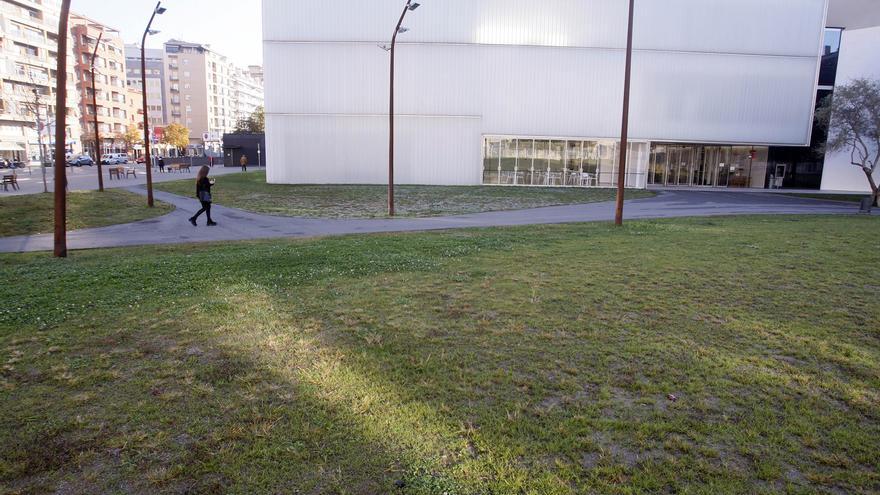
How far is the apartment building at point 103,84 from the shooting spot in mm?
81625

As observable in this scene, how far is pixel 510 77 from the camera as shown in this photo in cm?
3419

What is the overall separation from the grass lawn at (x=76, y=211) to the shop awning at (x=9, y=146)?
2149 inches

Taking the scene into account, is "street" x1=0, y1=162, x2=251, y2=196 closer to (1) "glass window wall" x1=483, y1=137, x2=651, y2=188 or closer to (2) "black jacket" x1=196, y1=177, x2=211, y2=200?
(2) "black jacket" x1=196, y1=177, x2=211, y2=200

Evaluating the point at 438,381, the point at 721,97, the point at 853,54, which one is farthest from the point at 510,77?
the point at 438,381

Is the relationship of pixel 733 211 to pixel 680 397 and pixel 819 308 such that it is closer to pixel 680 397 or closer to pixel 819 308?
pixel 819 308

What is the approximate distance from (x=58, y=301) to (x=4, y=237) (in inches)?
405

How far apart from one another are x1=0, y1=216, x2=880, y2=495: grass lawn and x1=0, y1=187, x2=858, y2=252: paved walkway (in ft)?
17.4

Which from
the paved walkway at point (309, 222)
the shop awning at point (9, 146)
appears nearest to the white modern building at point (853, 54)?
the paved walkway at point (309, 222)

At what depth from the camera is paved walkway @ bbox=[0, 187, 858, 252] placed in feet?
45.3

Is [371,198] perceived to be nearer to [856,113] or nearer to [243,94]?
[856,113]

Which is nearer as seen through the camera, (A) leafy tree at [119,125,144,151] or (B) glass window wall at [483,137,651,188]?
(B) glass window wall at [483,137,651,188]

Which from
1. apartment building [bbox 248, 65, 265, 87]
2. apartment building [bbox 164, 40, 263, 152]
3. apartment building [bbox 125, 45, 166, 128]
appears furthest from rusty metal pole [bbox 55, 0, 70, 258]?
apartment building [bbox 248, 65, 265, 87]

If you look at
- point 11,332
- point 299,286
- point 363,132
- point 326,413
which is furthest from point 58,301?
point 363,132

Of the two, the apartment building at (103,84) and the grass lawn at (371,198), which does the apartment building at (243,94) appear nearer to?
the apartment building at (103,84)
